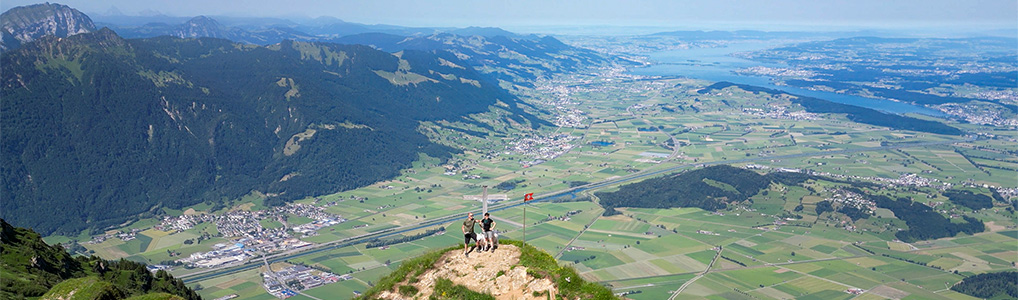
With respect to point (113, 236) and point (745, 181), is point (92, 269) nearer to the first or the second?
point (113, 236)

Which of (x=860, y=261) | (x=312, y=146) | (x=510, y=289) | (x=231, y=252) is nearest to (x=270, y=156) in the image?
(x=312, y=146)

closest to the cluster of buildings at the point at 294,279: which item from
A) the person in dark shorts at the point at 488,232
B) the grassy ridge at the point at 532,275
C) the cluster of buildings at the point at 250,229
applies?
the cluster of buildings at the point at 250,229

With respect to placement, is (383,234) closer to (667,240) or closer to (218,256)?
(218,256)

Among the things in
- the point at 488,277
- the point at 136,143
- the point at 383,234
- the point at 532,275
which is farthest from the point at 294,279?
the point at 136,143

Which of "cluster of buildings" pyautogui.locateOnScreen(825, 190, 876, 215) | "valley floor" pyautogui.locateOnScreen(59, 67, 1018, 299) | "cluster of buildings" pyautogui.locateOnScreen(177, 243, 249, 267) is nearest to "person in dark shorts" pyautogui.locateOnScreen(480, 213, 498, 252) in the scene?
"valley floor" pyautogui.locateOnScreen(59, 67, 1018, 299)

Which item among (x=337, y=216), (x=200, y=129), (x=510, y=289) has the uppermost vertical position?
(x=510, y=289)

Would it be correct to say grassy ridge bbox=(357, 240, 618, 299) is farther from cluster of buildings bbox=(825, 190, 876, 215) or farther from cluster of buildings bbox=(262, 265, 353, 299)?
cluster of buildings bbox=(825, 190, 876, 215)
